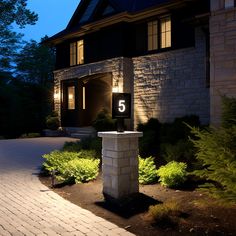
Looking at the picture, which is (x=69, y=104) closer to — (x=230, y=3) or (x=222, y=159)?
(x=230, y=3)

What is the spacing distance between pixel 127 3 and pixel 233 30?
32.5ft

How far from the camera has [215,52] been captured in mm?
8594

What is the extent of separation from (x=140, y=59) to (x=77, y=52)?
5.33 metres

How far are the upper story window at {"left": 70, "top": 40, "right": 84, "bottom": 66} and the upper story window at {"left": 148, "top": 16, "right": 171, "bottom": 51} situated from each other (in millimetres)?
5198

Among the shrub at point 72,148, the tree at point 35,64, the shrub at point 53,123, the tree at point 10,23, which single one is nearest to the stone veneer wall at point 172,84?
the shrub at point 72,148

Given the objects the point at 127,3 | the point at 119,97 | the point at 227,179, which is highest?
the point at 127,3

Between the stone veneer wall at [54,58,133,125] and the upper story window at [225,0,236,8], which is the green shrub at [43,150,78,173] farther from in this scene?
the stone veneer wall at [54,58,133,125]

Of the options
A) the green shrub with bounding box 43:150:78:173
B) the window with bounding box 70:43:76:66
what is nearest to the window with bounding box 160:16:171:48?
the window with bounding box 70:43:76:66

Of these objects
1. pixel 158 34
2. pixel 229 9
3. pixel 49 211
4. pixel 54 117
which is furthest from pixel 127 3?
pixel 49 211

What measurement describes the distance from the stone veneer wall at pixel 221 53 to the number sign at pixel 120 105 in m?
2.94

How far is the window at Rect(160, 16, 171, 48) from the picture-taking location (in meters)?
15.2

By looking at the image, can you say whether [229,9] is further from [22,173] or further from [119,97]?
[22,173]

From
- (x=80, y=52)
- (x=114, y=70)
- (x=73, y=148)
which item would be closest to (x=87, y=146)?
(x=73, y=148)

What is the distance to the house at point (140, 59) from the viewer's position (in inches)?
542
